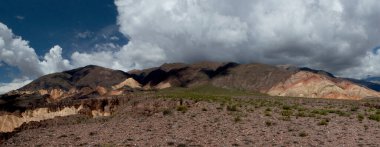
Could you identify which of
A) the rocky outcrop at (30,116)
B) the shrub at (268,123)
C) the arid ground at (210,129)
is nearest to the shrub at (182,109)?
the arid ground at (210,129)

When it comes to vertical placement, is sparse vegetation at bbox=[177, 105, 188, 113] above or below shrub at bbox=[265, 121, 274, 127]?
above

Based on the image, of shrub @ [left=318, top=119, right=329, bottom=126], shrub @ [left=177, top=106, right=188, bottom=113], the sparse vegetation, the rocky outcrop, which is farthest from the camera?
the rocky outcrop

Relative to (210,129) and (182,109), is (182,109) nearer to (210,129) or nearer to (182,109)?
(182,109)

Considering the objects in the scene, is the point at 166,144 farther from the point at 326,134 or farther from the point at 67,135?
the point at 326,134

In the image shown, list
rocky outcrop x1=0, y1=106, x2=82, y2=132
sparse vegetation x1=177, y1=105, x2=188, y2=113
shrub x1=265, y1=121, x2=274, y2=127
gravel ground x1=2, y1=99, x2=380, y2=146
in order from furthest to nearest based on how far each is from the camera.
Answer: rocky outcrop x1=0, y1=106, x2=82, y2=132 < sparse vegetation x1=177, y1=105, x2=188, y2=113 < shrub x1=265, y1=121, x2=274, y2=127 < gravel ground x1=2, y1=99, x2=380, y2=146

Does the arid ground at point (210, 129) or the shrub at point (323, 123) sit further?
the shrub at point (323, 123)

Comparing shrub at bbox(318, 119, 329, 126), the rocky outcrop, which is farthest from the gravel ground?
the rocky outcrop

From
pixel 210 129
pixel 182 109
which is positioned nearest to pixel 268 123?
pixel 210 129

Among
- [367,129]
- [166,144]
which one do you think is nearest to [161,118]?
[166,144]

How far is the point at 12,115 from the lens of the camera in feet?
241

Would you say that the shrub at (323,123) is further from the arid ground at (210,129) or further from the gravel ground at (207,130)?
the gravel ground at (207,130)

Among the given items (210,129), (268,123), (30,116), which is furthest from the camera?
(30,116)

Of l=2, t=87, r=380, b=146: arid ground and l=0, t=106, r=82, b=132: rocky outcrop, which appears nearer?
l=2, t=87, r=380, b=146: arid ground

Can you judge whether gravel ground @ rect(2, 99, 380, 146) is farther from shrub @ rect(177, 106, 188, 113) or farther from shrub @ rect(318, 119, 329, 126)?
shrub @ rect(318, 119, 329, 126)
